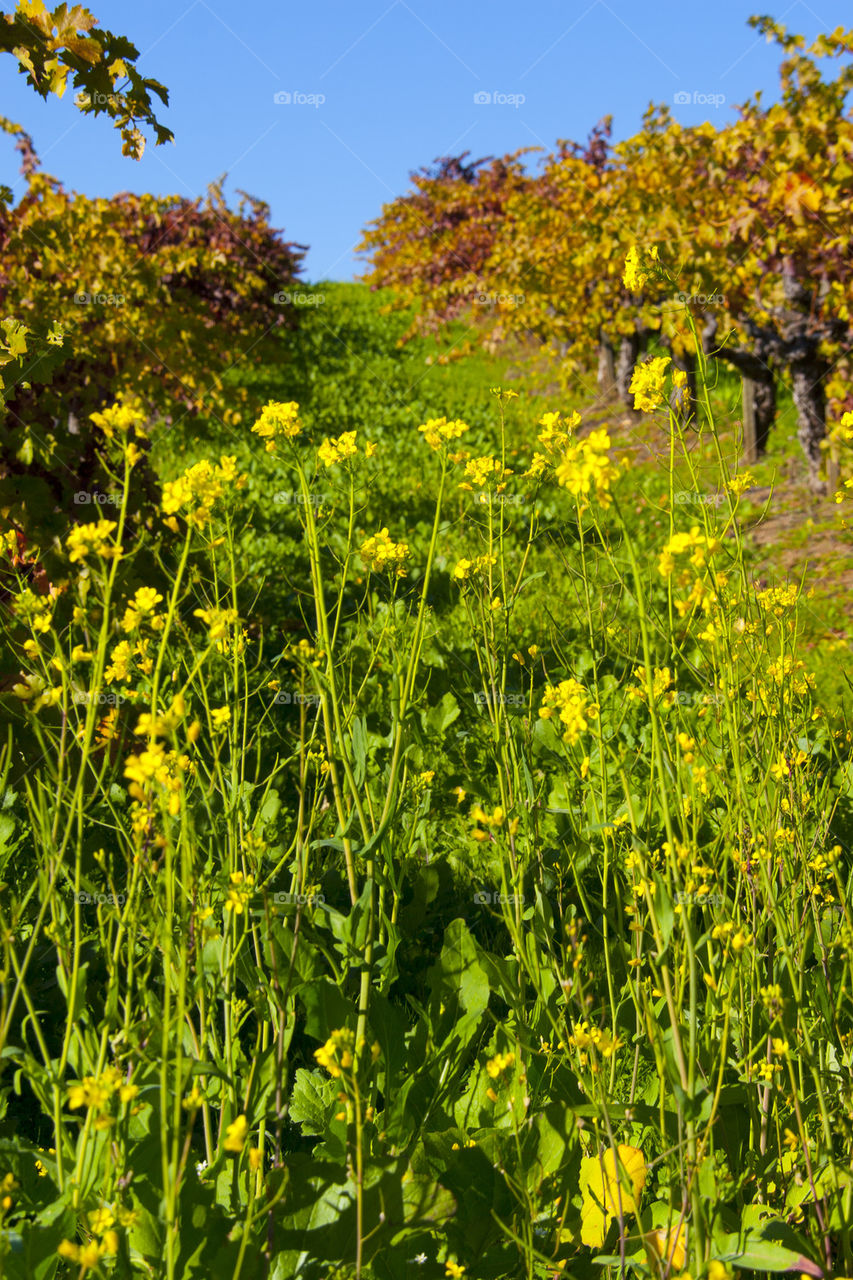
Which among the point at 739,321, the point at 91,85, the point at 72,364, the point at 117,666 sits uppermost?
the point at 739,321

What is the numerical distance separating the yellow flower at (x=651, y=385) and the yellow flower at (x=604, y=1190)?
117cm

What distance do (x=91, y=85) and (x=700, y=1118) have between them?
104 inches

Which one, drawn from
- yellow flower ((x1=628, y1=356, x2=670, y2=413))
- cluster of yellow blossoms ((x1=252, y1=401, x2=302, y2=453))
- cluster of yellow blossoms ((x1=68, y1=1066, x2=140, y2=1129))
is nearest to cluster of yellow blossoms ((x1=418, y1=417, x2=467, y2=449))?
cluster of yellow blossoms ((x1=252, y1=401, x2=302, y2=453))

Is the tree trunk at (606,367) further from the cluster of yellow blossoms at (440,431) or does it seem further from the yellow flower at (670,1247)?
the yellow flower at (670,1247)

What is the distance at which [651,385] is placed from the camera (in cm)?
156

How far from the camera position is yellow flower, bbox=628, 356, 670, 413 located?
1.54 m

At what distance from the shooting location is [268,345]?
10.8 metres

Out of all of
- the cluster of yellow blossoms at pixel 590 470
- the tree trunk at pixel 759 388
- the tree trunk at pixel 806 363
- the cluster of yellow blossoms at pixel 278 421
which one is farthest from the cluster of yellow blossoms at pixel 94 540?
the tree trunk at pixel 759 388

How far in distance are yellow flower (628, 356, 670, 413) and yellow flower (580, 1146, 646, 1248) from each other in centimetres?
117

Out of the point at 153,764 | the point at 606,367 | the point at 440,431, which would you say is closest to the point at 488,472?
the point at 440,431

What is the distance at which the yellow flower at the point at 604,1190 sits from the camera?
142cm

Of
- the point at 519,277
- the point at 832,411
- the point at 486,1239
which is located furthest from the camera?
the point at 519,277

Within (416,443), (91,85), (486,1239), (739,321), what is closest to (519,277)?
(416,443)

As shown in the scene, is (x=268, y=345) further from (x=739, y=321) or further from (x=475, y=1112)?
(x=475, y=1112)
